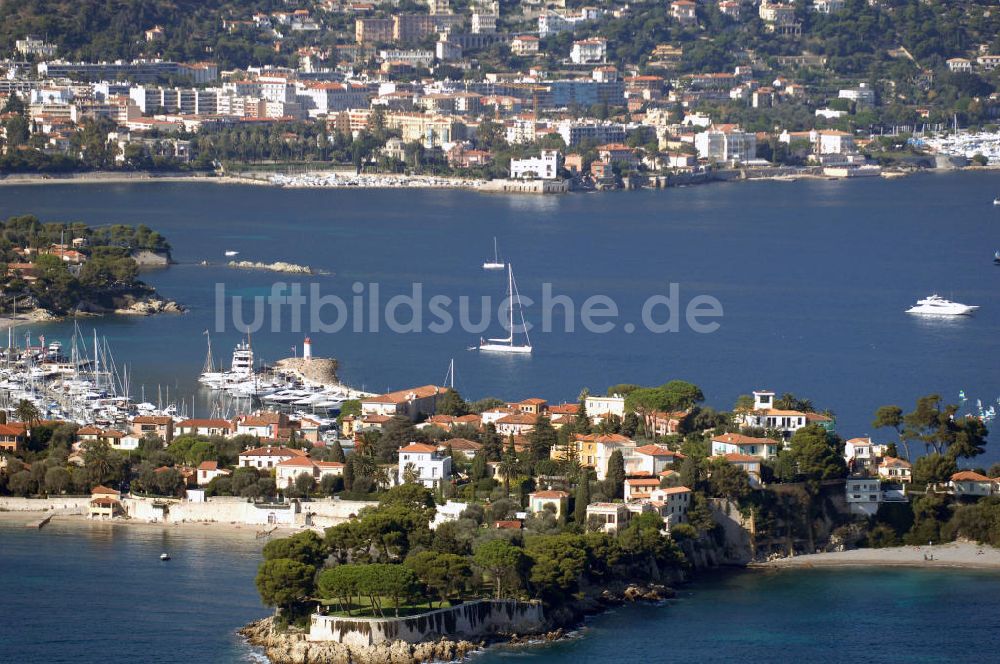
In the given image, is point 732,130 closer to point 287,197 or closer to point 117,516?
point 287,197

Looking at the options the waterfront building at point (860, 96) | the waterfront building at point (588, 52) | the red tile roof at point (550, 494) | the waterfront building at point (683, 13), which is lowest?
the red tile roof at point (550, 494)

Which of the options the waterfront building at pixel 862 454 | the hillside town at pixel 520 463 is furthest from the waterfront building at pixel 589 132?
the waterfront building at pixel 862 454

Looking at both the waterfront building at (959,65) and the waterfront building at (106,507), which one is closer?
the waterfront building at (106,507)

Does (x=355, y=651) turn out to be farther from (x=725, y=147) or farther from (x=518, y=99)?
(x=518, y=99)

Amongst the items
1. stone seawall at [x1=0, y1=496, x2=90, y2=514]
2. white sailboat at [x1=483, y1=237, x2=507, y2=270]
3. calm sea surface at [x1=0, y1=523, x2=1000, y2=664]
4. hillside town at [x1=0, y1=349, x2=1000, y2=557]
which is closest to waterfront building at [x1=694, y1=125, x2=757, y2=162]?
white sailboat at [x1=483, y1=237, x2=507, y2=270]

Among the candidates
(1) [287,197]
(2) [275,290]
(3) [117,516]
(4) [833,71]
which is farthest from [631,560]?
(4) [833,71]

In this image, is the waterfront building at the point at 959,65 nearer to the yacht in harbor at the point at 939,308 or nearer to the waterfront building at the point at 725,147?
the waterfront building at the point at 725,147
